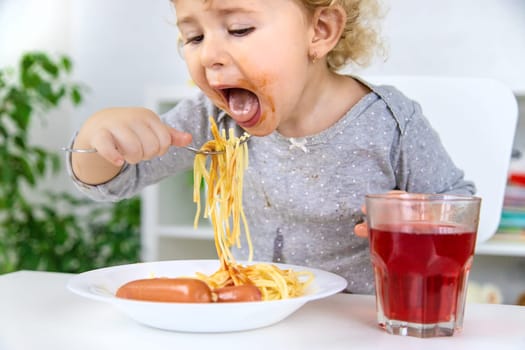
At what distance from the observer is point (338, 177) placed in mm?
1229

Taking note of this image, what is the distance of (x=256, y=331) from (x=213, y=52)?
382mm

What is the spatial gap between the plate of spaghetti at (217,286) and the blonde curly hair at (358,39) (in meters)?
0.37

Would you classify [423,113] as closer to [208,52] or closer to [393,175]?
[393,175]

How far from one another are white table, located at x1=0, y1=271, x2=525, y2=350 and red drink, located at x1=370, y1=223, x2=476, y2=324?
3cm

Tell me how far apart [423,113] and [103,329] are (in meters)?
0.85

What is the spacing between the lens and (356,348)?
2.09ft

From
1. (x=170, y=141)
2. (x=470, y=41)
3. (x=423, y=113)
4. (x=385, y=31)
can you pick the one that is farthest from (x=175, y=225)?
(x=170, y=141)

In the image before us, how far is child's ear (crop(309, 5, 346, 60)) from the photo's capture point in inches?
41.9

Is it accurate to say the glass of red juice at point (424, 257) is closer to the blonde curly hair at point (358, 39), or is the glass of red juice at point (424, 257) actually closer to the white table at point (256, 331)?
the white table at point (256, 331)

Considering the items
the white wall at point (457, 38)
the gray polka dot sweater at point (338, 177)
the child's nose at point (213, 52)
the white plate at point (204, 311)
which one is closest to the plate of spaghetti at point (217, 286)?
the white plate at point (204, 311)

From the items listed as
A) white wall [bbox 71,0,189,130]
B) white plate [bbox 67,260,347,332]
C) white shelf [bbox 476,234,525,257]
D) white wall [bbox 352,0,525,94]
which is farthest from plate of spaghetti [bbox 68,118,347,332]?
white wall [bbox 71,0,189,130]

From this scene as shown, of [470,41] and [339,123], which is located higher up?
[470,41]

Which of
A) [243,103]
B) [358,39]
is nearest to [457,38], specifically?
[358,39]

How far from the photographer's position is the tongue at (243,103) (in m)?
0.98
